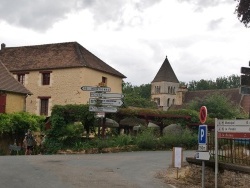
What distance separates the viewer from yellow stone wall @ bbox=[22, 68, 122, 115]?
3597cm

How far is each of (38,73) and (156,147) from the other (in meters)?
17.8

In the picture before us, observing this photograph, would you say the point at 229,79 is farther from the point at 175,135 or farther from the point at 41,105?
the point at 175,135

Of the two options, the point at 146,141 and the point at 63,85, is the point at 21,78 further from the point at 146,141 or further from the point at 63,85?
the point at 146,141

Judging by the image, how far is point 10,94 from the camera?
31266 mm

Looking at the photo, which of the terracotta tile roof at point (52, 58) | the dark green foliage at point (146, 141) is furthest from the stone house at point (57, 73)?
the dark green foliage at point (146, 141)

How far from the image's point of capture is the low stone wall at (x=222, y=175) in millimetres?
9867

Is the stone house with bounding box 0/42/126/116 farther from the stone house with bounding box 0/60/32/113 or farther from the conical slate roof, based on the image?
the conical slate roof

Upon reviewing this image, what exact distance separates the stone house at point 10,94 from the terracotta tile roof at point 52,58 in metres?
5.20

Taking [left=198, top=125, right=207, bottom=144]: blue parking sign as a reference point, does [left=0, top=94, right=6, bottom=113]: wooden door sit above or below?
above

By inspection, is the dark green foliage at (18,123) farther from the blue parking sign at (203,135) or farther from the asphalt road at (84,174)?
the blue parking sign at (203,135)

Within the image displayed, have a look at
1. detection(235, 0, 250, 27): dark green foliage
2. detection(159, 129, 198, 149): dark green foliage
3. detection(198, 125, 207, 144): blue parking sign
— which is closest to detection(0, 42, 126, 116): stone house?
detection(159, 129, 198, 149): dark green foliage

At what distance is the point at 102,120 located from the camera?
24125mm

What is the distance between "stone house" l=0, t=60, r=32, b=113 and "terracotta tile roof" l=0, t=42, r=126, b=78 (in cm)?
520

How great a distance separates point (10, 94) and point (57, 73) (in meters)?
6.41
